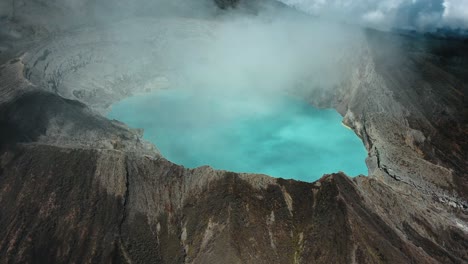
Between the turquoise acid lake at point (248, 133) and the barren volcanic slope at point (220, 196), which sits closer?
the barren volcanic slope at point (220, 196)

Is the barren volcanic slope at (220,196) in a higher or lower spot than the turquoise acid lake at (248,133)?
lower

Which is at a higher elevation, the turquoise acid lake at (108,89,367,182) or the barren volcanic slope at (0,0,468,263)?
the turquoise acid lake at (108,89,367,182)

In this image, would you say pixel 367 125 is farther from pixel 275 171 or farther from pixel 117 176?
pixel 117 176

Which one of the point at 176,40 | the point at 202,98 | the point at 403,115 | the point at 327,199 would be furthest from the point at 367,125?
the point at 176,40

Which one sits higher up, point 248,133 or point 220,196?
point 248,133
